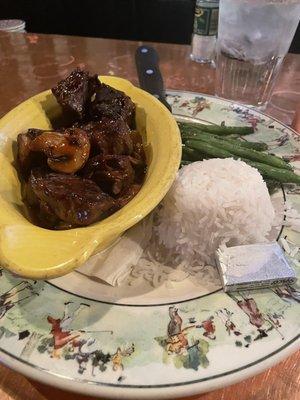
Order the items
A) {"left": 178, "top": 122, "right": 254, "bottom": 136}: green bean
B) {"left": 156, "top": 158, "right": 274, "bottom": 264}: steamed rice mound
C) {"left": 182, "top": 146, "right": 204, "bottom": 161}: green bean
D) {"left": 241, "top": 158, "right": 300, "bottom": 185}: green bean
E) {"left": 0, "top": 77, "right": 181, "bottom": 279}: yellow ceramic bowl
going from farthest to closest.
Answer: {"left": 178, "top": 122, "right": 254, "bottom": 136}: green bean
{"left": 182, "top": 146, "right": 204, "bottom": 161}: green bean
{"left": 241, "top": 158, "right": 300, "bottom": 185}: green bean
{"left": 156, "top": 158, "right": 274, "bottom": 264}: steamed rice mound
{"left": 0, "top": 77, "right": 181, "bottom": 279}: yellow ceramic bowl

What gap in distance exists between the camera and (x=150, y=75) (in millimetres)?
1718

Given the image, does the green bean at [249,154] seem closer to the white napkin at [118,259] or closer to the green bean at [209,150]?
the green bean at [209,150]

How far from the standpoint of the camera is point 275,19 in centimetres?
173

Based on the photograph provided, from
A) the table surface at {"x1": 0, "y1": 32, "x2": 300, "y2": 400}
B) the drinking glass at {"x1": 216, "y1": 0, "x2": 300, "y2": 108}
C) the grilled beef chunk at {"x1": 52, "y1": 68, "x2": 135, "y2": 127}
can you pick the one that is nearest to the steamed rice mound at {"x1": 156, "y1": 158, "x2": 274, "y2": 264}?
the grilled beef chunk at {"x1": 52, "y1": 68, "x2": 135, "y2": 127}

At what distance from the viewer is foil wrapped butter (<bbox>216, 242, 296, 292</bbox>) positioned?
0.95 metres

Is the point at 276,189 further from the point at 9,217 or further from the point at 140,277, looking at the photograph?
the point at 9,217

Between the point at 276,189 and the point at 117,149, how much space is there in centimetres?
60

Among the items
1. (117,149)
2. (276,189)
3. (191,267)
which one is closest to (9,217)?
(117,149)

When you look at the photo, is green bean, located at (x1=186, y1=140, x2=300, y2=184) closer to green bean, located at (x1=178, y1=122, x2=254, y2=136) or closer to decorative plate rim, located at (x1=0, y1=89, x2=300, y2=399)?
green bean, located at (x1=178, y1=122, x2=254, y2=136)

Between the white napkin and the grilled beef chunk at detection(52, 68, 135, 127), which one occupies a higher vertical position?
the grilled beef chunk at detection(52, 68, 135, 127)

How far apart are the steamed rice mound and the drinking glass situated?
0.95m

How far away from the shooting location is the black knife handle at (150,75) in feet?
5.44

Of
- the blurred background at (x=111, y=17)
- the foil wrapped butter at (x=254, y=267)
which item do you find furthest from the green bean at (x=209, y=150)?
the blurred background at (x=111, y=17)

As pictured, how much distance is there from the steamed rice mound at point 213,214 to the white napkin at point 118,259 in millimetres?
81
